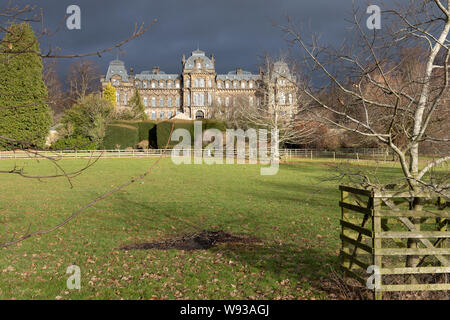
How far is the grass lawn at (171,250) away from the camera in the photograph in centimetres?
487

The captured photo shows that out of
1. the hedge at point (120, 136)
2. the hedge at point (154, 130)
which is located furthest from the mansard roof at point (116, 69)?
the hedge at point (120, 136)

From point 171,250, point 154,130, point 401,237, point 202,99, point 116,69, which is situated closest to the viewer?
point 401,237

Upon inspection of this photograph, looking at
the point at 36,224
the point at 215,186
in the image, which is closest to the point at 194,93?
the point at 215,186

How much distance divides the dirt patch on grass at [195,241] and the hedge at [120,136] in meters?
35.0

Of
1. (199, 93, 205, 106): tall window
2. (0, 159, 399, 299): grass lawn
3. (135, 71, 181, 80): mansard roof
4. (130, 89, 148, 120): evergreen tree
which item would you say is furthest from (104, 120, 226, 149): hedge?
(135, 71, 181, 80): mansard roof

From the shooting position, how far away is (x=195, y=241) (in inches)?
288

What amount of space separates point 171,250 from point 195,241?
760 mm

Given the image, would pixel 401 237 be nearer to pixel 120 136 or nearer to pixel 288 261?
pixel 288 261

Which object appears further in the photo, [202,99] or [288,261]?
[202,99]

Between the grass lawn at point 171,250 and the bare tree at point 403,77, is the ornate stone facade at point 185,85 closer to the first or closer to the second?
the grass lawn at point 171,250

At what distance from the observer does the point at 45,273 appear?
5.47 meters

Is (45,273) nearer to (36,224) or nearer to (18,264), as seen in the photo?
(18,264)

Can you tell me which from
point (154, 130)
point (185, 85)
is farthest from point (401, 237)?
point (185, 85)

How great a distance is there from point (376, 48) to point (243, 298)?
3484 mm
